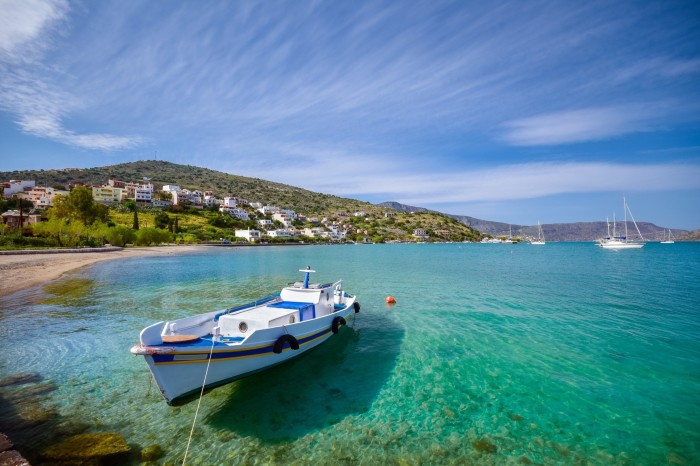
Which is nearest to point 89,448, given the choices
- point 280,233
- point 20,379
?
point 20,379

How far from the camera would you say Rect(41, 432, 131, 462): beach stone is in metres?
6.84

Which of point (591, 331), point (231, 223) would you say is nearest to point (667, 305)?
point (591, 331)

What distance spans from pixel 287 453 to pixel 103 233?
84450mm

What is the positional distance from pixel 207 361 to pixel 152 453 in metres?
2.16

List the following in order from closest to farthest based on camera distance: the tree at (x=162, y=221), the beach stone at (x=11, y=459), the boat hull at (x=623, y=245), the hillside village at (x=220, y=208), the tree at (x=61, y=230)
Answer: the beach stone at (x=11, y=459), the tree at (x=61, y=230), the boat hull at (x=623, y=245), the tree at (x=162, y=221), the hillside village at (x=220, y=208)

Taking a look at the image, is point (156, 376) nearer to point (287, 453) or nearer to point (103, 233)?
point (287, 453)

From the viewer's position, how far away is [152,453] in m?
7.34

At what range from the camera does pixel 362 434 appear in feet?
27.1

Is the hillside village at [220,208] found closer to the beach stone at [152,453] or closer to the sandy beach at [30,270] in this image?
the sandy beach at [30,270]

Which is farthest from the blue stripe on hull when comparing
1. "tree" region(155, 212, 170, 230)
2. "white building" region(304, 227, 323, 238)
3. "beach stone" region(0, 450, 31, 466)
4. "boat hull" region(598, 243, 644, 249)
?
"white building" region(304, 227, 323, 238)

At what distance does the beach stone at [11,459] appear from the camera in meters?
5.65

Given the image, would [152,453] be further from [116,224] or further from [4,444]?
[116,224]

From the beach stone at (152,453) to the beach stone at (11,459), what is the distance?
6.79 feet

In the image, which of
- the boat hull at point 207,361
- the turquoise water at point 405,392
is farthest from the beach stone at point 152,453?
the boat hull at point 207,361
